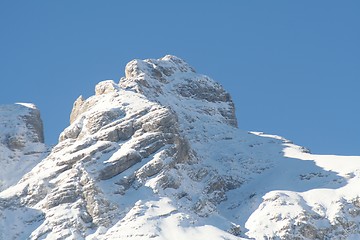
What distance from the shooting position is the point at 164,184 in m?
137

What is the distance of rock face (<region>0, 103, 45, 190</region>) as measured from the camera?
174 meters

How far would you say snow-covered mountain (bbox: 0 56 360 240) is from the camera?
129m

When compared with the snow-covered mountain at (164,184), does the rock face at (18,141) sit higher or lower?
higher

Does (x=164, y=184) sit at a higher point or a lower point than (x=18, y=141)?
lower

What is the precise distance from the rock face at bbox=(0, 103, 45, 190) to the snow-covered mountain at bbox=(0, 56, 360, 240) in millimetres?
1087

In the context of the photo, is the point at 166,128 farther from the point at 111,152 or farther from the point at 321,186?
the point at 321,186

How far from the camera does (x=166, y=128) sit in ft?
484

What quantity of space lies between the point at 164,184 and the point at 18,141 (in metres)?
55.7

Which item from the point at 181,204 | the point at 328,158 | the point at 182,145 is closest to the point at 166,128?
the point at 182,145

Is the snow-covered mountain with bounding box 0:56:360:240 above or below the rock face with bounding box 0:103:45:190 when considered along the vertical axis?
below

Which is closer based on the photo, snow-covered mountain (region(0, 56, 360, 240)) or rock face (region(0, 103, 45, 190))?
snow-covered mountain (region(0, 56, 360, 240))

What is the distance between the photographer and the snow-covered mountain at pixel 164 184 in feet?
424

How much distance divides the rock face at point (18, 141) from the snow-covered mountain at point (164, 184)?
3.57ft

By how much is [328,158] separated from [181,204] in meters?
33.2
